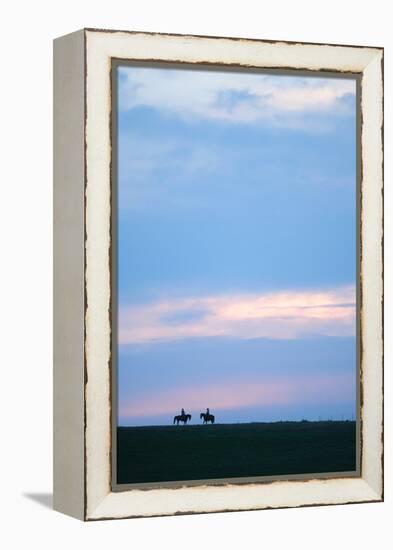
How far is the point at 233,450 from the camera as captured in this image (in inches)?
396

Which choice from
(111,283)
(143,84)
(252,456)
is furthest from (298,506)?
(143,84)

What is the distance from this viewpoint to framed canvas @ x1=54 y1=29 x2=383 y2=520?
9.68 m

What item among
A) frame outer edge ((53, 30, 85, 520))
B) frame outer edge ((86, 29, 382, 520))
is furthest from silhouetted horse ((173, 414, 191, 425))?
frame outer edge ((53, 30, 85, 520))

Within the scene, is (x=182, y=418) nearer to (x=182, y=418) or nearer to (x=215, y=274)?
(x=182, y=418)

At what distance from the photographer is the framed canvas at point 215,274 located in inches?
381

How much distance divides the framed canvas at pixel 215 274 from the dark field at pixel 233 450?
0.03ft

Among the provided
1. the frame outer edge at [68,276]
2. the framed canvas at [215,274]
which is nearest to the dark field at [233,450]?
the framed canvas at [215,274]

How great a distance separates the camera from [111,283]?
9.70 m

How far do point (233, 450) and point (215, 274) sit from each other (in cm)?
97

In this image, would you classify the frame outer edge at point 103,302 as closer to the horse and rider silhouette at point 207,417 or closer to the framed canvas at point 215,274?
the framed canvas at point 215,274

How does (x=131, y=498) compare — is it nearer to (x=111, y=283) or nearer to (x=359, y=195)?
(x=111, y=283)

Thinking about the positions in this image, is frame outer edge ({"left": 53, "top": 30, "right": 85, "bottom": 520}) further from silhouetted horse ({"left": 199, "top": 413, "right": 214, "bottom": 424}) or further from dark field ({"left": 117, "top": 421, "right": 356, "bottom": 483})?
silhouetted horse ({"left": 199, "top": 413, "right": 214, "bottom": 424})

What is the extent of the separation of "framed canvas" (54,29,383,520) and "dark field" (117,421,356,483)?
1 centimetres

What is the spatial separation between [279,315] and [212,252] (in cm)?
53
